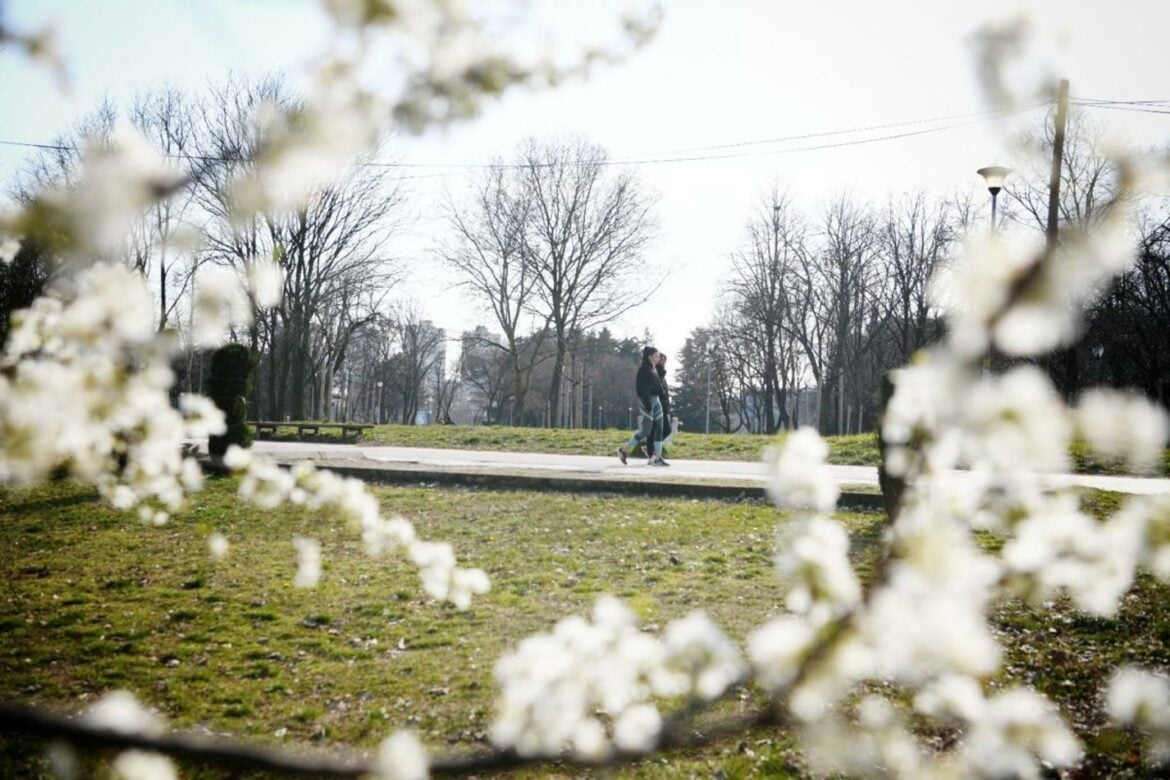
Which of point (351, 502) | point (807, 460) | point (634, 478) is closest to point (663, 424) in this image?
point (634, 478)

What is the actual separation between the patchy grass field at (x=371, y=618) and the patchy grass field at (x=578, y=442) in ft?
24.9

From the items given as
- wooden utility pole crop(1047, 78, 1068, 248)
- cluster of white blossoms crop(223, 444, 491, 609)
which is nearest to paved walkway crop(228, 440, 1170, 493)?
wooden utility pole crop(1047, 78, 1068, 248)

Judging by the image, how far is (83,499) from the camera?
439 inches

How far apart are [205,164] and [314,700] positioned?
4.55 meters

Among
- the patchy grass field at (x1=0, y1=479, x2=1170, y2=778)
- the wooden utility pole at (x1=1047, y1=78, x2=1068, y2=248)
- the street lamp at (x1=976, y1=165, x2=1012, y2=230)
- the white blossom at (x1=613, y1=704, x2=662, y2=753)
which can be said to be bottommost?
the patchy grass field at (x1=0, y1=479, x2=1170, y2=778)

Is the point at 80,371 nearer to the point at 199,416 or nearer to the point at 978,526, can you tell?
the point at 199,416

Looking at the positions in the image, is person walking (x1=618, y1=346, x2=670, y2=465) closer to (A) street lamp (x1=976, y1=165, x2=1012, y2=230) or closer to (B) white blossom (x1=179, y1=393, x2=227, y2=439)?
(A) street lamp (x1=976, y1=165, x2=1012, y2=230)

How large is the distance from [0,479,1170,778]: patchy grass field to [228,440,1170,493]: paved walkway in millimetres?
1704

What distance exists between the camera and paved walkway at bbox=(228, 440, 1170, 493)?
1106 centimetres

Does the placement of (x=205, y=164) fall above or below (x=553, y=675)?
above

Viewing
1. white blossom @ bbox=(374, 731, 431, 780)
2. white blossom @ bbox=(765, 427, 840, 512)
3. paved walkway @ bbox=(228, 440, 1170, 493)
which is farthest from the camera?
paved walkway @ bbox=(228, 440, 1170, 493)

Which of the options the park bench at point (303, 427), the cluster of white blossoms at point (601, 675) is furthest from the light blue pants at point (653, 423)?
the cluster of white blossoms at point (601, 675)

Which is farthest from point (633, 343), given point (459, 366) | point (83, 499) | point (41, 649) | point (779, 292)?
point (41, 649)

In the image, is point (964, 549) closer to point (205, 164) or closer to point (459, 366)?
point (205, 164)
